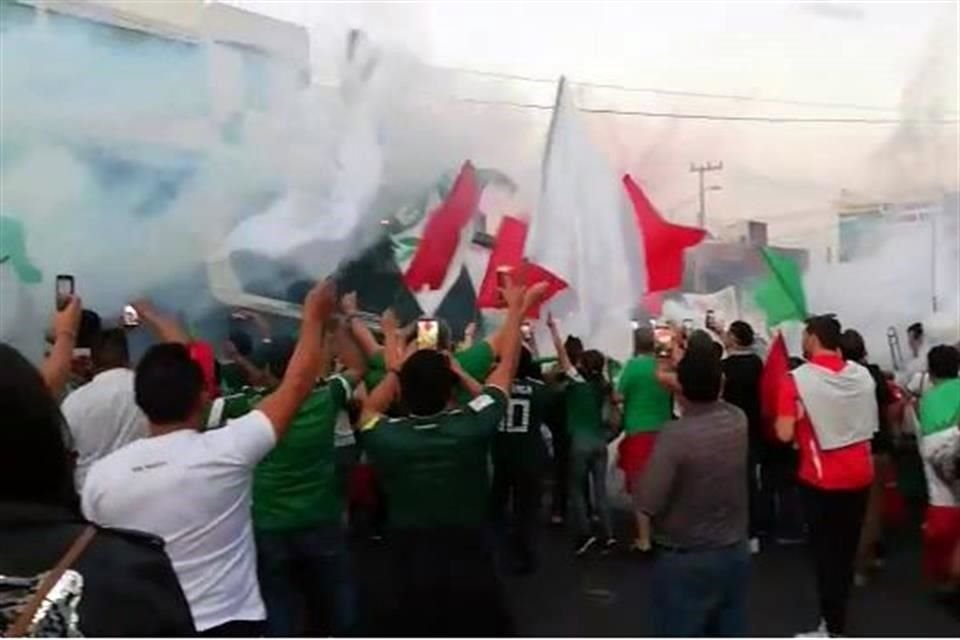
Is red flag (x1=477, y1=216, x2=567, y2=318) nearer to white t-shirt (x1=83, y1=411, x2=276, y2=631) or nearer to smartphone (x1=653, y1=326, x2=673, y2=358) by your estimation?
smartphone (x1=653, y1=326, x2=673, y2=358)

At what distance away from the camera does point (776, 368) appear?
17.8 ft

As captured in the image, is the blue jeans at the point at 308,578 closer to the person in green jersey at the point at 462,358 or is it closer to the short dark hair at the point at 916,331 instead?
the person in green jersey at the point at 462,358

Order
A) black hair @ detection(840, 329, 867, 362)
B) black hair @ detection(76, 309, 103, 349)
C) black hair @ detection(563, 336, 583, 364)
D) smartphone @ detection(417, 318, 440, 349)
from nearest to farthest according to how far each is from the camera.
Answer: smartphone @ detection(417, 318, 440, 349), black hair @ detection(76, 309, 103, 349), black hair @ detection(840, 329, 867, 362), black hair @ detection(563, 336, 583, 364)

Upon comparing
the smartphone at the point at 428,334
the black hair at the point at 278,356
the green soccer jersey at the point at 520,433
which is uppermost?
the smartphone at the point at 428,334

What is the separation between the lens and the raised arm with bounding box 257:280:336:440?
90.7 inches

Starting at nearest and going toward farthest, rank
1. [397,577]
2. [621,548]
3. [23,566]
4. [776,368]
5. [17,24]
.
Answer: [23,566], [397,577], [776,368], [621,548], [17,24]

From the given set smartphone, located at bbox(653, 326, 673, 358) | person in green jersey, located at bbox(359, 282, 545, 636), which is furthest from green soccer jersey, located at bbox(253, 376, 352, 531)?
smartphone, located at bbox(653, 326, 673, 358)

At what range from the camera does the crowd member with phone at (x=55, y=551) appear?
1.22 meters

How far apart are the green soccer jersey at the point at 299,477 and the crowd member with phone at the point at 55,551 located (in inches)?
94.8

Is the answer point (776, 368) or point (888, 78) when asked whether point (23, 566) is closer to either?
point (776, 368)

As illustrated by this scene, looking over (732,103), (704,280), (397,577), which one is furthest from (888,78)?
(397,577)

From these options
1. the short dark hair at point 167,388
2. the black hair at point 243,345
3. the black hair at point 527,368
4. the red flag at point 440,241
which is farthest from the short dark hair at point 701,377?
the red flag at point 440,241

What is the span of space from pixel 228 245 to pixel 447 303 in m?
1.21

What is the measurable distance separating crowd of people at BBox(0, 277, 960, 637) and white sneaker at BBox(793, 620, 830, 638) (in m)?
0.03
